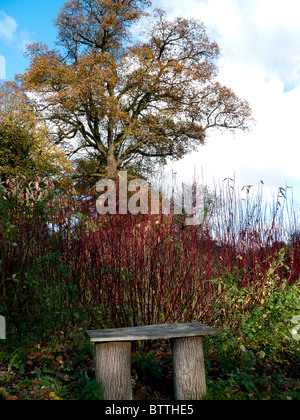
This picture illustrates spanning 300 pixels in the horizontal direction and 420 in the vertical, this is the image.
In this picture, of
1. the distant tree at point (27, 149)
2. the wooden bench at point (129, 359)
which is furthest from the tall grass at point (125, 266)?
the distant tree at point (27, 149)

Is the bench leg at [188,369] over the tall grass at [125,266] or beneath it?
beneath

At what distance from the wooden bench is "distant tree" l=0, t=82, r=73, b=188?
39.3 feet

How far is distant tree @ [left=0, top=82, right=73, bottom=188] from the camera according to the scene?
14711mm

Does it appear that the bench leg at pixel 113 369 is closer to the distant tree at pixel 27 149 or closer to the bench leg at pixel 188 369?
the bench leg at pixel 188 369

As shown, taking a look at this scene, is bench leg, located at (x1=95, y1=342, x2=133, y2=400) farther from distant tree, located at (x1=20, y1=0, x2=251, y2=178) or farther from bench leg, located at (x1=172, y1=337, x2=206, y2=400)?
distant tree, located at (x1=20, y1=0, x2=251, y2=178)

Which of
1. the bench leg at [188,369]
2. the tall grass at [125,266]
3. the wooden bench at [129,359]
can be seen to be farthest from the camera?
the tall grass at [125,266]

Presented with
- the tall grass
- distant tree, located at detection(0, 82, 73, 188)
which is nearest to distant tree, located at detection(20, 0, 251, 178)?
distant tree, located at detection(0, 82, 73, 188)

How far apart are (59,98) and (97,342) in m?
15.0

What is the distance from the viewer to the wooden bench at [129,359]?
3.14m

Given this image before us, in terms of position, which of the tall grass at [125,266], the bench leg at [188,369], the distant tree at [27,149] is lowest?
the bench leg at [188,369]

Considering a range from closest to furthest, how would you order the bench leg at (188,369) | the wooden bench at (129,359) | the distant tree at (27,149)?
the wooden bench at (129,359) < the bench leg at (188,369) < the distant tree at (27,149)
